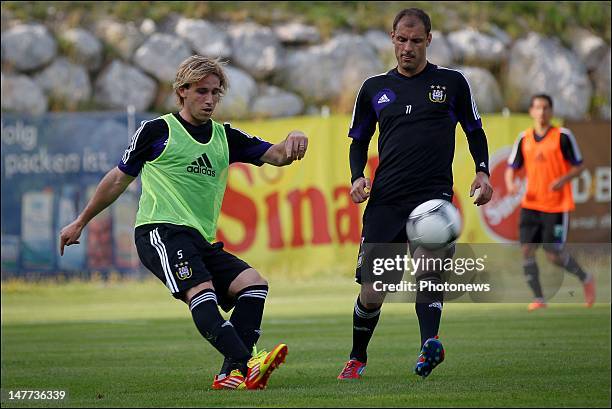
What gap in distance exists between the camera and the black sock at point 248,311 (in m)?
7.59

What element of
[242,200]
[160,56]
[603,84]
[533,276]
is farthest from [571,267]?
[603,84]

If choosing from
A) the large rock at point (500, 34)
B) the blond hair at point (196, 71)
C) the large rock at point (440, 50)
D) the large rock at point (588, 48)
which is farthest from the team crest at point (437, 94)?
the large rock at point (588, 48)

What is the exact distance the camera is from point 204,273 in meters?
7.34

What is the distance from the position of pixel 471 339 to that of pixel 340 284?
9111mm

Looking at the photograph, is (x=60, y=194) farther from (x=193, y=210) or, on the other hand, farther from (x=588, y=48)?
(x=588, y=48)

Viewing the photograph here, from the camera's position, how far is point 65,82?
88.5 ft

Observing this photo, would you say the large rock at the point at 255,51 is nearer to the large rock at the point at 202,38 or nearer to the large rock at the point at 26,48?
the large rock at the point at 202,38

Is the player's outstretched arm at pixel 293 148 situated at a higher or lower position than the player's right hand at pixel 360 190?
higher

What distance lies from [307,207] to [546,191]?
599 centimetres

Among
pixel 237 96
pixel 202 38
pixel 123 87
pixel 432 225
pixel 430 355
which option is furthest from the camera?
pixel 202 38

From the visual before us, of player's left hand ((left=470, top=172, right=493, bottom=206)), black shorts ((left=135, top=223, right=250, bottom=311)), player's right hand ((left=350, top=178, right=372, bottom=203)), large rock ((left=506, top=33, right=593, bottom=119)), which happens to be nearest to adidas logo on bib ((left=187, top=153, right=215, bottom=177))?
black shorts ((left=135, top=223, right=250, bottom=311))

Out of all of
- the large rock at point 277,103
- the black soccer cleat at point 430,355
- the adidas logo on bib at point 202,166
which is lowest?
the black soccer cleat at point 430,355

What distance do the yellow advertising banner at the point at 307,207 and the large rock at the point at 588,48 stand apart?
1042cm

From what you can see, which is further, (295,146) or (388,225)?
(388,225)
